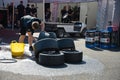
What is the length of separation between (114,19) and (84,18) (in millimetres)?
7643

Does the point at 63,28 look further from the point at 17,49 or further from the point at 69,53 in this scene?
the point at 69,53

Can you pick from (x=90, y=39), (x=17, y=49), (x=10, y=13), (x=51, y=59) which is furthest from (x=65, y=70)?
(x=10, y=13)

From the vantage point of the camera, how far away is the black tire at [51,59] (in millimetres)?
9227

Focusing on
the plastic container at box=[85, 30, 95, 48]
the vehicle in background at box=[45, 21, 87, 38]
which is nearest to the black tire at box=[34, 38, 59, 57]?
the plastic container at box=[85, 30, 95, 48]

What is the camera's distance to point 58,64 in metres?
9.38

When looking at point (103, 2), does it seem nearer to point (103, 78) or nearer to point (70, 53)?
point (70, 53)

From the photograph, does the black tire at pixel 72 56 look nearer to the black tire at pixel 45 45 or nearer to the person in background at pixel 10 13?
the black tire at pixel 45 45

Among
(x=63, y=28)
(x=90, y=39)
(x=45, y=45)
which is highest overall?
(x=45, y=45)

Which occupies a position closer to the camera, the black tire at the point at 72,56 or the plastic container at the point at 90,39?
the black tire at the point at 72,56

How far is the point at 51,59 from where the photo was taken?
922 centimetres

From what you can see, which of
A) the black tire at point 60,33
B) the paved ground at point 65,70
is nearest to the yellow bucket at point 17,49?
the paved ground at point 65,70

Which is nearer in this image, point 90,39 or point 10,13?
point 90,39

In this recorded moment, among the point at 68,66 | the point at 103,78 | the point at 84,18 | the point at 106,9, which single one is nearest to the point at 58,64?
the point at 68,66

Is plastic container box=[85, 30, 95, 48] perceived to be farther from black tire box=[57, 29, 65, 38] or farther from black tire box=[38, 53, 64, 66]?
black tire box=[38, 53, 64, 66]
